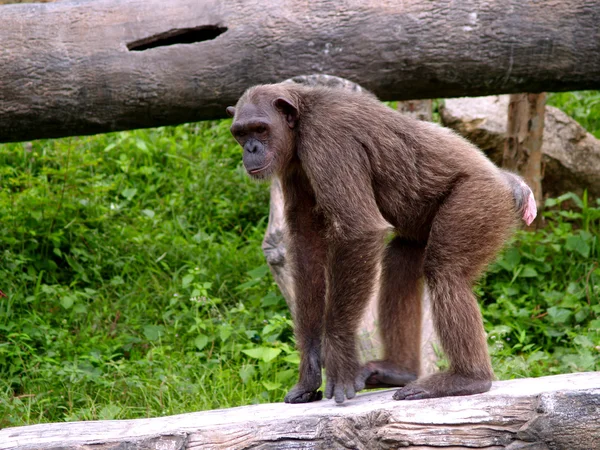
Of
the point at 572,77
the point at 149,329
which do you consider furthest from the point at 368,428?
the point at 572,77

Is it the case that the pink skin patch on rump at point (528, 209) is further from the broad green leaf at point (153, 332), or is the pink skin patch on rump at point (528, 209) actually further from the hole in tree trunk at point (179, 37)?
the broad green leaf at point (153, 332)

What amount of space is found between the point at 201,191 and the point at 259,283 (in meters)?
1.74

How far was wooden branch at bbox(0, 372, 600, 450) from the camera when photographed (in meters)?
3.82

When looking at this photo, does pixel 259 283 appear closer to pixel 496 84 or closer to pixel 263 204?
pixel 263 204

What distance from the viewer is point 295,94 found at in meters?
4.86

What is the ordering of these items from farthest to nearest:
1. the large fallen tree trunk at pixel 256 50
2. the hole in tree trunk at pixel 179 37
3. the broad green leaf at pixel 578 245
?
1. the broad green leaf at pixel 578 245
2. the hole in tree trunk at pixel 179 37
3. the large fallen tree trunk at pixel 256 50

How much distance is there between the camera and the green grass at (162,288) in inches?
244

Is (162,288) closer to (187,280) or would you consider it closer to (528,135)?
(187,280)

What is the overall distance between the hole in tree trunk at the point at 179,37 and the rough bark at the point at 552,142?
10.4ft

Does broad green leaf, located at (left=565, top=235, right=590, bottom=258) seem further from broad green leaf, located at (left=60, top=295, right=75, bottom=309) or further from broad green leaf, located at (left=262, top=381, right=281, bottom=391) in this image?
broad green leaf, located at (left=60, top=295, right=75, bottom=309)

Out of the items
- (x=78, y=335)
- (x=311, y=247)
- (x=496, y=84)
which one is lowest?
(x=78, y=335)

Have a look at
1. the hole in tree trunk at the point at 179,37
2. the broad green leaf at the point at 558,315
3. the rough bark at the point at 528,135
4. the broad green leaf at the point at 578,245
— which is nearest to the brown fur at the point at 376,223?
the hole in tree trunk at the point at 179,37

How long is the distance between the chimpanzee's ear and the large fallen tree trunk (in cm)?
185

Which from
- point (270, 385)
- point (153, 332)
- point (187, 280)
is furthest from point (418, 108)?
point (270, 385)
